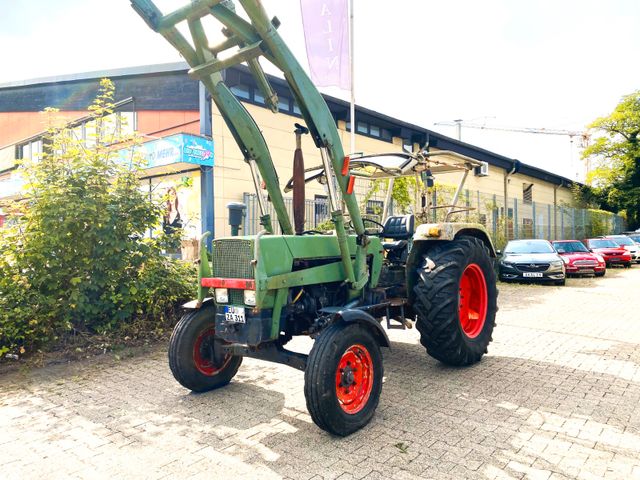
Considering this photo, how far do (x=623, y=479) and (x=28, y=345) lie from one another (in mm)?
5462

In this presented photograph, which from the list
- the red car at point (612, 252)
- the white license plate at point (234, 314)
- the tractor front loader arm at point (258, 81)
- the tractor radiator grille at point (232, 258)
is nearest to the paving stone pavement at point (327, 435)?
the white license plate at point (234, 314)

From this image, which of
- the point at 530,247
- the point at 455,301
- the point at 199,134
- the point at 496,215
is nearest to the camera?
the point at 455,301

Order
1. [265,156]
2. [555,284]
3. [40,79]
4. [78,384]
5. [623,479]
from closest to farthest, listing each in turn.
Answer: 1. [623,479]
2. [265,156]
3. [78,384]
4. [555,284]
5. [40,79]

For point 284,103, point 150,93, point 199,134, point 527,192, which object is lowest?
point 199,134

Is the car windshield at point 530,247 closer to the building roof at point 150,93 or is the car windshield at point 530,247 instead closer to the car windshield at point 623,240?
the building roof at point 150,93

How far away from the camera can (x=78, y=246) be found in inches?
204

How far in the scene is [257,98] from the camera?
1230cm

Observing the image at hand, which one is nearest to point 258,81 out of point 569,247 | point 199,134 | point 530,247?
point 199,134

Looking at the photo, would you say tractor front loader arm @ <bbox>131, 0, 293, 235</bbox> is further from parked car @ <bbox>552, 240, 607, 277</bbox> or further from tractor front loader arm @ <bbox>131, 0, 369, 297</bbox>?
parked car @ <bbox>552, 240, 607, 277</bbox>

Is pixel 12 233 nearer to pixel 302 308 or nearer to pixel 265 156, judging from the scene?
pixel 265 156

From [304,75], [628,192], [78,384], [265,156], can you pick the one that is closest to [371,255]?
[265,156]

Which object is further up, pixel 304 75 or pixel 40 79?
pixel 40 79

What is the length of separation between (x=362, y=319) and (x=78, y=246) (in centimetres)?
368

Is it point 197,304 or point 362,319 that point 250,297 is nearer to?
point 197,304
